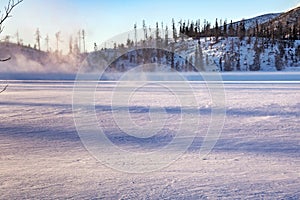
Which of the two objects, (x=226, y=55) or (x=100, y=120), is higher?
(x=226, y=55)

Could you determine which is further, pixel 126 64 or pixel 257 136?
pixel 126 64

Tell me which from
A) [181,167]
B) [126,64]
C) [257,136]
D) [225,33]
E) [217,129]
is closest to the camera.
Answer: [181,167]

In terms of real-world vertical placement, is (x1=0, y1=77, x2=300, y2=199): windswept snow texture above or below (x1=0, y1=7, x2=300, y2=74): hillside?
below

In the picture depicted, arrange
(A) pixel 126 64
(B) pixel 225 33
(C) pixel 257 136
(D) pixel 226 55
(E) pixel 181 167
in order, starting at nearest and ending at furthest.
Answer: (E) pixel 181 167, (C) pixel 257 136, (A) pixel 126 64, (D) pixel 226 55, (B) pixel 225 33

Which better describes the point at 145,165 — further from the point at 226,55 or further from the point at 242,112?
the point at 226,55

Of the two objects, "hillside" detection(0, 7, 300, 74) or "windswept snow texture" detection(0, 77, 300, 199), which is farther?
"hillside" detection(0, 7, 300, 74)

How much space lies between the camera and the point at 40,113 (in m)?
10.2

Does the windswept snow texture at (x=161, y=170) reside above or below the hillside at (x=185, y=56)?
below

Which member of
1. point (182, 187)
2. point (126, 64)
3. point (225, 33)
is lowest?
point (182, 187)

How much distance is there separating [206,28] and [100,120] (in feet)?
212

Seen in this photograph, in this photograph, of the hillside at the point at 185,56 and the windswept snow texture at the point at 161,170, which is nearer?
the windswept snow texture at the point at 161,170

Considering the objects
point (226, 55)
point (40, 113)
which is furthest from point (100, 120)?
point (226, 55)

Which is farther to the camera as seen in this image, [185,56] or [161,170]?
[185,56]

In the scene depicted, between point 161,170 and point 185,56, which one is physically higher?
point 185,56
